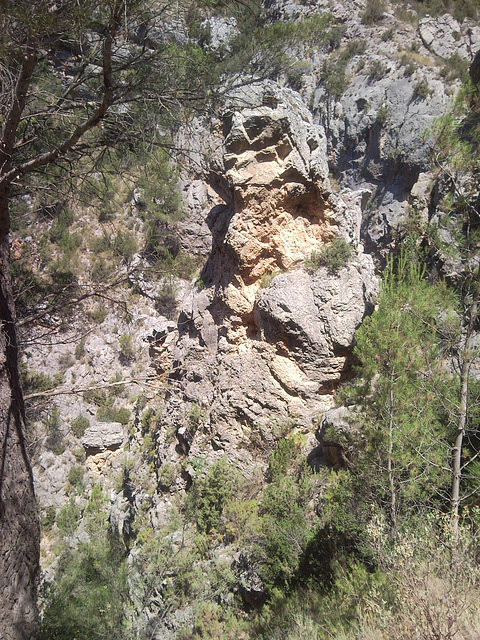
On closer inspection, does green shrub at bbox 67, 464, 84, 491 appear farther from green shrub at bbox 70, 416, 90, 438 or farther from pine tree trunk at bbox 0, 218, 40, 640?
pine tree trunk at bbox 0, 218, 40, 640

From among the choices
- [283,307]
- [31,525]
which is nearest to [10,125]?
[31,525]

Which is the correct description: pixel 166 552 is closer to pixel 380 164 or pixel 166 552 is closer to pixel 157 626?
pixel 157 626

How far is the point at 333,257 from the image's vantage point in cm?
824

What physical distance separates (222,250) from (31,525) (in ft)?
25.1

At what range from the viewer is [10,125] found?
7.08 ft

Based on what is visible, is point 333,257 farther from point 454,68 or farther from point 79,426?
point 454,68

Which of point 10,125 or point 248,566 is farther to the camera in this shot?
point 248,566

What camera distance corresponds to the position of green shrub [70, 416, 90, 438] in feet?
48.2

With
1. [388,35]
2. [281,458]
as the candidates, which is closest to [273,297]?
[281,458]

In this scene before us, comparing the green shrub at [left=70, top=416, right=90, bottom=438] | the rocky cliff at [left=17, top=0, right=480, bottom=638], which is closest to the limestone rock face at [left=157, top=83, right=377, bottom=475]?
the rocky cliff at [left=17, top=0, right=480, bottom=638]

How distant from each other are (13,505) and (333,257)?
24.0 feet

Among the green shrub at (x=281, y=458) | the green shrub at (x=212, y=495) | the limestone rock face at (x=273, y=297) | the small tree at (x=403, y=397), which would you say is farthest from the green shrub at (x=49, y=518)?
the small tree at (x=403, y=397)

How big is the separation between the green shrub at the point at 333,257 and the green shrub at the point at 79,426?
11.2 m

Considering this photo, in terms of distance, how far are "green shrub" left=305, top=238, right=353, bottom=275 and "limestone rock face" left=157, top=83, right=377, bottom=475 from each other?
0.14 metres
